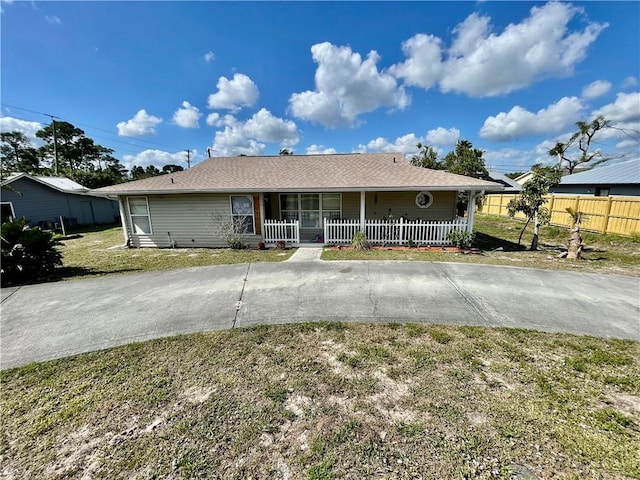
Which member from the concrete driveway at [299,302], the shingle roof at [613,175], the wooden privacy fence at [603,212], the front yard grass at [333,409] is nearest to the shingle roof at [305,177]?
the concrete driveway at [299,302]

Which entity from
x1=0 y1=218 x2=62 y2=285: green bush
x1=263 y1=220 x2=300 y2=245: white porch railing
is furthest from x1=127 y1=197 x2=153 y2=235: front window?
x1=263 y1=220 x2=300 y2=245: white porch railing

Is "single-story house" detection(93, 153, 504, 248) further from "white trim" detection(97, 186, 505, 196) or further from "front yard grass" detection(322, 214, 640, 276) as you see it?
"front yard grass" detection(322, 214, 640, 276)

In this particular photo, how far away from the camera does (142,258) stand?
30.5ft

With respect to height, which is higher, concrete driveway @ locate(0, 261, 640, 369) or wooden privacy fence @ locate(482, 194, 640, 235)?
wooden privacy fence @ locate(482, 194, 640, 235)

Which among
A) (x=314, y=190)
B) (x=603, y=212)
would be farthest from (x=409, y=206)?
(x=603, y=212)

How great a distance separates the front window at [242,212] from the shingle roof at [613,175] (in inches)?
851

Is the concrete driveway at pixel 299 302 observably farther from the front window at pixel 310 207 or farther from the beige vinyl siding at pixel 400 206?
the front window at pixel 310 207

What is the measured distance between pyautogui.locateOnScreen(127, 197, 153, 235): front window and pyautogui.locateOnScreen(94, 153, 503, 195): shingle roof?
64 cm

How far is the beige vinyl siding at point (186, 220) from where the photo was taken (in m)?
10.7

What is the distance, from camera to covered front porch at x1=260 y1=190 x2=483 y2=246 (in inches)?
392

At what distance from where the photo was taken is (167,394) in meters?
2.91

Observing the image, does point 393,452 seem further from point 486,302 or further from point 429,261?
point 429,261

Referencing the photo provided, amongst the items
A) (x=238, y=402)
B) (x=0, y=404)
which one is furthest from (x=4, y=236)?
(x=238, y=402)

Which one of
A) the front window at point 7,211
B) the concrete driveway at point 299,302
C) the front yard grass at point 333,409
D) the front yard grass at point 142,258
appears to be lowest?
the front yard grass at point 333,409
